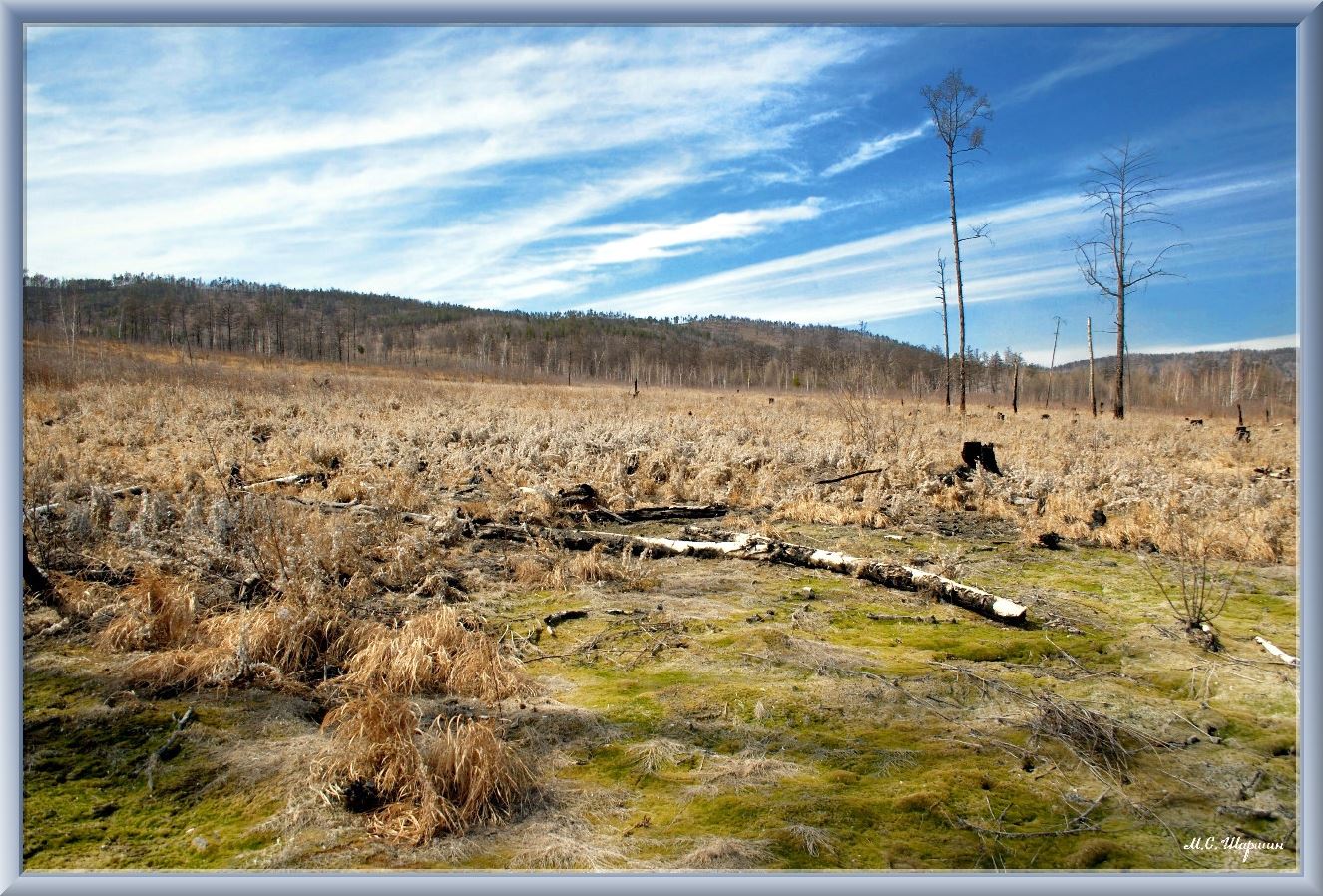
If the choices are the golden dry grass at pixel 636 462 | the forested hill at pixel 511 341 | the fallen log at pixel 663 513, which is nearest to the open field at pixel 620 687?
the golden dry grass at pixel 636 462

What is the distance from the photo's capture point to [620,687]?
143 inches

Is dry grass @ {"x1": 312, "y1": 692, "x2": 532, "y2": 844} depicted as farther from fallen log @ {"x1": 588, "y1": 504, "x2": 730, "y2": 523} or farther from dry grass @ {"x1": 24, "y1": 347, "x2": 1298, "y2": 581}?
fallen log @ {"x1": 588, "y1": 504, "x2": 730, "y2": 523}

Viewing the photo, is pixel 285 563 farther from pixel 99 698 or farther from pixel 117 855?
pixel 117 855

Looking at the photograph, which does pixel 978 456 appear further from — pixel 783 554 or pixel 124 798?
A: pixel 124 798

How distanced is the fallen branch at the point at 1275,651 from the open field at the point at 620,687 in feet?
0.20

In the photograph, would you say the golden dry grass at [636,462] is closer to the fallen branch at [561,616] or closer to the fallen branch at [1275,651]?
the fallen branch at [561,616]

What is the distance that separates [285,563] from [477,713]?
215 cm

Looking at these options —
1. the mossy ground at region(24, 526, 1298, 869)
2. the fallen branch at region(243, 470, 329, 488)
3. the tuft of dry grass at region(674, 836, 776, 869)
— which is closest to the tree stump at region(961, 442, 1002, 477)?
the mossy ground at region(24, 526, 1298, 869)

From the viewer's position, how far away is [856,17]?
273 cm

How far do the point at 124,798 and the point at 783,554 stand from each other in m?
4.96

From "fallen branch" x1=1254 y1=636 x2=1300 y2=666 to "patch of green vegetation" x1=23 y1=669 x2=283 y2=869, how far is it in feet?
16.4

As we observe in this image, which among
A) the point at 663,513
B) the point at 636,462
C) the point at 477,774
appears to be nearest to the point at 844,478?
the point at 663,513

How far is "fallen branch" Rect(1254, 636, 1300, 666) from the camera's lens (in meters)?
3.54

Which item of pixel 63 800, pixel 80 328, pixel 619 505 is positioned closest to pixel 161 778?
pixel 63 800
